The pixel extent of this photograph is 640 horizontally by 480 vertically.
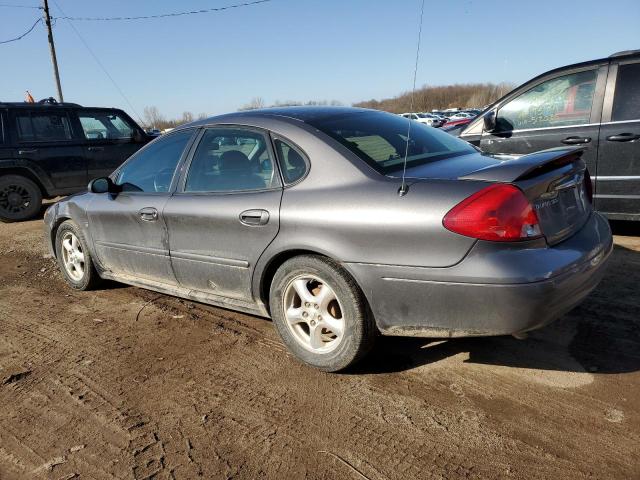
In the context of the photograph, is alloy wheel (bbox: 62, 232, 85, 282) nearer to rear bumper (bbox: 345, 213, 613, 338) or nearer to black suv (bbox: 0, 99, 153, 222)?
rear bumper (bbox: 345, 213, 613, 338)

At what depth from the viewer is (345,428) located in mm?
2529

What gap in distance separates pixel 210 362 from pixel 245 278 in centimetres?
59

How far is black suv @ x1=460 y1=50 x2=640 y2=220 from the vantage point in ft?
16.6

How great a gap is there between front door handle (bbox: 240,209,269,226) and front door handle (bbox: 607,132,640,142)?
3.86 m

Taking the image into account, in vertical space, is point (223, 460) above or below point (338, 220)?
below

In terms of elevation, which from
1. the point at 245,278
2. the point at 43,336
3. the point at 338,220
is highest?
the point at 338,220

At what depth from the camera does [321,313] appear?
2.98 metres

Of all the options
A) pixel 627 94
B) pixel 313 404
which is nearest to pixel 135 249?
pixel 313 404

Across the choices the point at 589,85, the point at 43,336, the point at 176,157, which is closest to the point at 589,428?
the point at 176,157

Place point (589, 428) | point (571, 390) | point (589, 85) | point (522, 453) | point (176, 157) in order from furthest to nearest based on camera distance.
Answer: point (589, 85)
point (176, 157)
point (571, 390)
point (589, 428)
point (522, 453)

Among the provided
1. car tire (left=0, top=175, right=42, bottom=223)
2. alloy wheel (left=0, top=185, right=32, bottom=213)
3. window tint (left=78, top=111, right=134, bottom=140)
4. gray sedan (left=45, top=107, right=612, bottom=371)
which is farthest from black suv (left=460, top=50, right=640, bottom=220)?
alloy wheel (left=0, top=185, right=32, bottom=213)

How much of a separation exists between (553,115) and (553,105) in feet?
0.37

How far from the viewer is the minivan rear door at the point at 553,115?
207 inches

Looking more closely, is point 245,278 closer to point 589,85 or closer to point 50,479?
point 50,479
